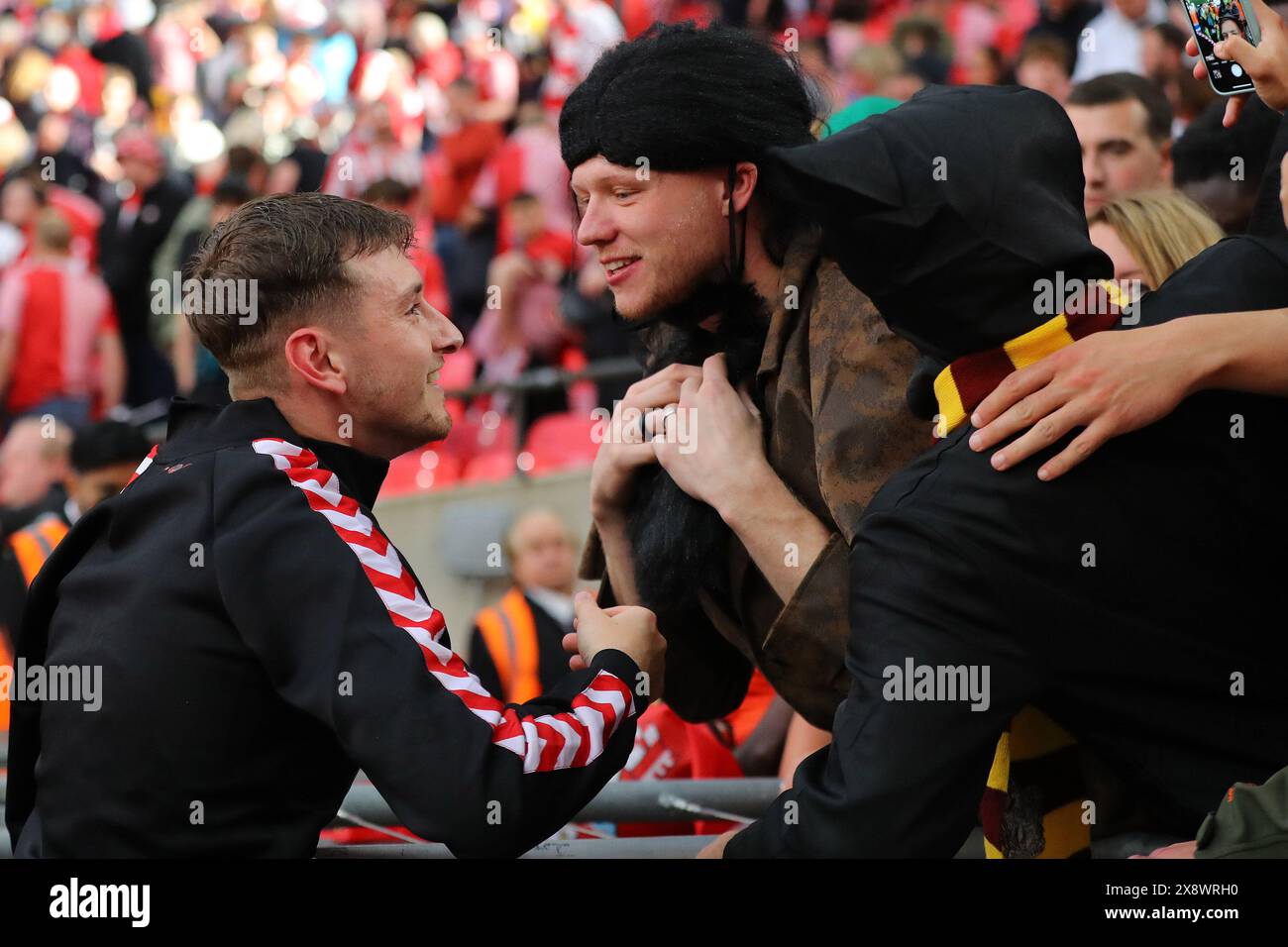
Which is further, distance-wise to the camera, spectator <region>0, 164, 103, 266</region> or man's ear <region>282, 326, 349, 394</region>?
spectator <region>0, 164, 103, 266</region>

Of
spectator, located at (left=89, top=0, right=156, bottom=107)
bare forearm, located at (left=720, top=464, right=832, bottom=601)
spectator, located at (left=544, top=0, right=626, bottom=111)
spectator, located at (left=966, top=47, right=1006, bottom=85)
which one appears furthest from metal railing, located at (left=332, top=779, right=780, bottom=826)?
spectator, located at (left=89, top=0, right=156, bottom=107)

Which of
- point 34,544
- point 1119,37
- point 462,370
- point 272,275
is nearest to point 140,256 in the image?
point 462,370

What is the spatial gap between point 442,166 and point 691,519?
24.0ft

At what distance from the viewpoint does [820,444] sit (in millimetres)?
2557

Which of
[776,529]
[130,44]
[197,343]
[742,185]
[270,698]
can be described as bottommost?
[270,698]

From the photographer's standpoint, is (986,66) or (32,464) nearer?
(32,464)

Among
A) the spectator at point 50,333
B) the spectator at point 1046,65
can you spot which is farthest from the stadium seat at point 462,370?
the spectator at point 1046,65

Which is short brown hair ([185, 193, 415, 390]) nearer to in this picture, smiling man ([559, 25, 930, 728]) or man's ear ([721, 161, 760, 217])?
smiling man ([559, 25, 930, 728])

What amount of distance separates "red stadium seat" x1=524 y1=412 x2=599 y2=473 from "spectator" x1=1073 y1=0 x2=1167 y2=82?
2745 mm

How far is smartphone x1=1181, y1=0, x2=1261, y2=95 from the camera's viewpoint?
102 inches

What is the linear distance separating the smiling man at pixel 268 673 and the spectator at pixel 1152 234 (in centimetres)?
145

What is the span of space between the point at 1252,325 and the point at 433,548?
258 inches

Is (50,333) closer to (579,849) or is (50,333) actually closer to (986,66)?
(986,66)
